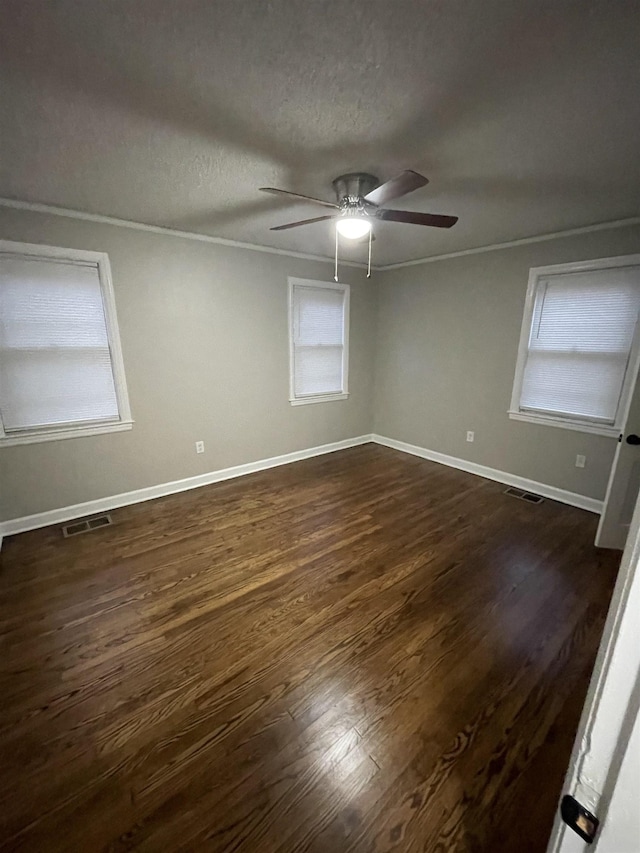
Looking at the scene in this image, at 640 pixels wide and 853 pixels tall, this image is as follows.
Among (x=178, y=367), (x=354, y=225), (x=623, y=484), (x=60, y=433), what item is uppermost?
(x=354, y=225)

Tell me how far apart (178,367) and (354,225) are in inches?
82.8

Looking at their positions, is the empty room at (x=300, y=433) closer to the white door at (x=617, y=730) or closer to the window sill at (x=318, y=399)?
the white door at (x=617, y=730)

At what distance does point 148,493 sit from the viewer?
3418mm

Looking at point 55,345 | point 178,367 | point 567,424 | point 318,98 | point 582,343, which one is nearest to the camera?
point 318,98

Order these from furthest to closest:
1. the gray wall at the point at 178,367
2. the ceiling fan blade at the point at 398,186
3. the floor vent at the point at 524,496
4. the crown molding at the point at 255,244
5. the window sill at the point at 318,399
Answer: the window sill at the point at 318,399
the floor vent at the point at 524,496
the gray wall at the point at 178,367
the crown molding at the point at 255,244
the ceiling fan blade at the point at 398,186

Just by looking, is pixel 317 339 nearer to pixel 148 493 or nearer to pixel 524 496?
pixel 148 493

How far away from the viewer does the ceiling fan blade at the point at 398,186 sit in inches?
63.8

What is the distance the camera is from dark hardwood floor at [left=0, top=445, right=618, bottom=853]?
117 cm

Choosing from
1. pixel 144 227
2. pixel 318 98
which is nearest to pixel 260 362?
pixel 144 227

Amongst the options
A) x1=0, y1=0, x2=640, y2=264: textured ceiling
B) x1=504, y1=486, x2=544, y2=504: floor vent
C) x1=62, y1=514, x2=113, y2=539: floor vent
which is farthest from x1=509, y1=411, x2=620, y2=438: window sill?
x1=62, y1=514, x2=113, y2=539: floor vent

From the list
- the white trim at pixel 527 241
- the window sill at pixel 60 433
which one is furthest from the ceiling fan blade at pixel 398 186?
the window sill at pixel 60 433

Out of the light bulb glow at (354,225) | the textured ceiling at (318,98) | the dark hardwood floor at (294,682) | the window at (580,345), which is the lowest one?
the dark hardwood floor at (294,682)

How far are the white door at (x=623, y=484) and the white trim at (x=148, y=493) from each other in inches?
117

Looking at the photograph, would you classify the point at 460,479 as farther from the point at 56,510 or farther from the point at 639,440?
the point at 56,510
